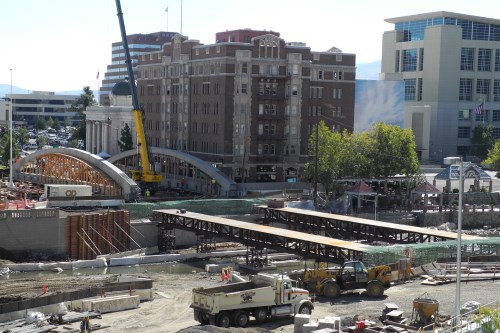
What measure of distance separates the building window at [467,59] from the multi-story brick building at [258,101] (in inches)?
1533

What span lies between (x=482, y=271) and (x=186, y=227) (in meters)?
24.4

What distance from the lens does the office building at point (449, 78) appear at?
144 metres

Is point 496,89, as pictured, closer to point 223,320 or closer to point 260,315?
point 260,315

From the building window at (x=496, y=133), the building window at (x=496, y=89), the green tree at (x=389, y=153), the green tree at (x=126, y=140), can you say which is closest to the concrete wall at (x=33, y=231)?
the green tree at (x=389, y=153)

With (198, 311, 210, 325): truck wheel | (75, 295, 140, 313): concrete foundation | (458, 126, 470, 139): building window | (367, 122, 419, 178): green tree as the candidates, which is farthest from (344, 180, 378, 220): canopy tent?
(458, 126, 470, 139): building window

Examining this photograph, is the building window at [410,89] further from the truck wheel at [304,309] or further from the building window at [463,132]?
the truck wheel at [304,309]

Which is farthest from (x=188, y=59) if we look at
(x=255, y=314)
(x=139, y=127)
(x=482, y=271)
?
(x=255, y=314)

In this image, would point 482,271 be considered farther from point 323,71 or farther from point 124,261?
point 323,71

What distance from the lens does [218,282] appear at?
54.8 metres

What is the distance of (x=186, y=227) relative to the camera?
67.3 m

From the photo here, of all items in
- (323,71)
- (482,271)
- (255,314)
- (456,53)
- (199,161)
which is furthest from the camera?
(456,53)

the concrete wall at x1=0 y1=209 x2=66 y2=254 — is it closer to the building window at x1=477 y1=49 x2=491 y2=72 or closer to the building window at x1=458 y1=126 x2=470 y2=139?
the building window at x1=458 y1=126 x2=470 y2=139

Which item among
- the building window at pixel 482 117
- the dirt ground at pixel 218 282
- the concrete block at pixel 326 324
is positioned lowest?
the dirt ground at pixel 218 282

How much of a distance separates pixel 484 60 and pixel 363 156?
6328 cm
